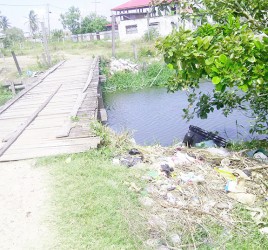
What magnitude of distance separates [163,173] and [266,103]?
238 centimetres

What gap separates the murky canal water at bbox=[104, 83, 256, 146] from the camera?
29.6 feet

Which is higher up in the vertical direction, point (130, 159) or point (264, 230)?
point (130, 159)

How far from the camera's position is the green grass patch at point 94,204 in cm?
323

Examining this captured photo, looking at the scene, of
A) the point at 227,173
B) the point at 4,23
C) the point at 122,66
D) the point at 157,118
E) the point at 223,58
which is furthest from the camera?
the point at 4,23

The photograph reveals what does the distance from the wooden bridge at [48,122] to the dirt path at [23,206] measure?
433mm

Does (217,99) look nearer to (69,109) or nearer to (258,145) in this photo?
(258,145)

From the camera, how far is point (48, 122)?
6.60 metres

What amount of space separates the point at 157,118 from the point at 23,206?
7.73 m

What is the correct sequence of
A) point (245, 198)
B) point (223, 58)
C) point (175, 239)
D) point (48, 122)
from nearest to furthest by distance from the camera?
point (223, 58) → point (175, 239) → point (245, 198) → point (48, 122)

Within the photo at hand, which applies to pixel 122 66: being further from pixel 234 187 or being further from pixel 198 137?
pixel 234 187

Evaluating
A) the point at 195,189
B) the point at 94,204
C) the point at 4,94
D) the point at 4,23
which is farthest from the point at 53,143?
the point at 4,23

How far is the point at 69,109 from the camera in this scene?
7.39 meters

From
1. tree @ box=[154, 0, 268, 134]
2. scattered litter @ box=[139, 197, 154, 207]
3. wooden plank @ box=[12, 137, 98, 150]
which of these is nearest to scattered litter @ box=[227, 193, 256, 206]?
scattered litter @ box=[139, 197, 154, 207]

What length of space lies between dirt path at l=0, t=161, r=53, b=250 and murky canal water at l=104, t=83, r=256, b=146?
2.39 m
